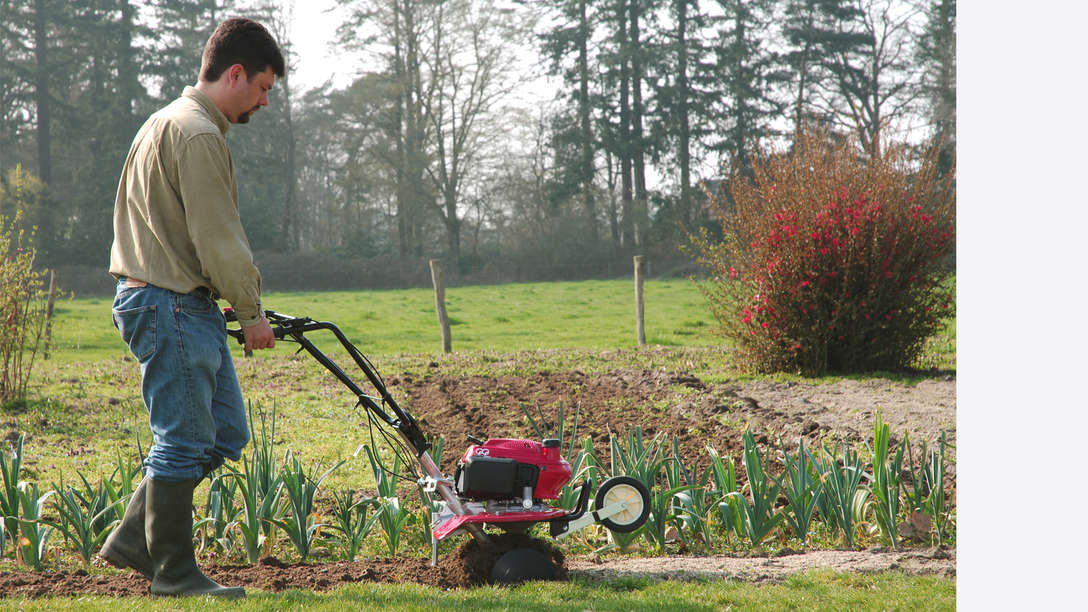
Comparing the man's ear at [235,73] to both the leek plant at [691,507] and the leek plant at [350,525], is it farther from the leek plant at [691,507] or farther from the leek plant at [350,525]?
the leek plant at [691,507]

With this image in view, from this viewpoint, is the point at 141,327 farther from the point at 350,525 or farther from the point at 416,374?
the point at 416,374

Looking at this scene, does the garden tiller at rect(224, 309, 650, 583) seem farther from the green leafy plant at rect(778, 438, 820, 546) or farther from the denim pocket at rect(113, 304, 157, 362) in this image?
the green leafy plant at rect(778, 438, 820, 546)

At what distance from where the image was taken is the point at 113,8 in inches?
1362

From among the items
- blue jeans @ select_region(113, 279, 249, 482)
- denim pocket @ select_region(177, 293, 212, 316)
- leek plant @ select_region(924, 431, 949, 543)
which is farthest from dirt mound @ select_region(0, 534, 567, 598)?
leek plant @ select_region(924, 431, 949, 543)

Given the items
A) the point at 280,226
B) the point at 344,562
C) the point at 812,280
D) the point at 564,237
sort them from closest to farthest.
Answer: the point at 344,562
the point at 812,280
the point at 564,237
the point at 280,226

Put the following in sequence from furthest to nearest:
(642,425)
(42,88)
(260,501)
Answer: (42,88) → (642,425) → (260,501)

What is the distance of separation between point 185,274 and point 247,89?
0.75 metres

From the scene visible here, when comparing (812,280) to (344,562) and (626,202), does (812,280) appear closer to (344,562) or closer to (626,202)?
(344,562)

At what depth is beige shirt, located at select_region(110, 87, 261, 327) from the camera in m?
3.13

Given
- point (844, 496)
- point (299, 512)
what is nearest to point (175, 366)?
point (299, 512)

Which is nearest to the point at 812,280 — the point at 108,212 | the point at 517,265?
the point at 517,265

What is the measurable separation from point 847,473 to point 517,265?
29.3 meters

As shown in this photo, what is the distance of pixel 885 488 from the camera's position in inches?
165

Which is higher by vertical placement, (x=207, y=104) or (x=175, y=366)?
(x=207, y=104)
